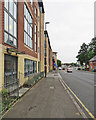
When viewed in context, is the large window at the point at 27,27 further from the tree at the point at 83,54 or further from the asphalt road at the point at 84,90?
the tree at the point at 83,54

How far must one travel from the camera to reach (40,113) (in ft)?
16.0

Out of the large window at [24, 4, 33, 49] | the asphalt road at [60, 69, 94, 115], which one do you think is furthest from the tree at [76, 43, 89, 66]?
the large window at [24, 4, 33, 49]

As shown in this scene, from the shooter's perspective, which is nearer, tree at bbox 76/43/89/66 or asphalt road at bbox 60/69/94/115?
asphalt road at bbox 60/69/94/115

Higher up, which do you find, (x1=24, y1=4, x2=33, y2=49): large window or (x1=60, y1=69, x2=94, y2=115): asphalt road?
(x1=24, y1=4, x2=33, y2=49): large window

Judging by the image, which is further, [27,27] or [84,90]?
[27,27]

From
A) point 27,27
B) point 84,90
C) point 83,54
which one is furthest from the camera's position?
point 83,54

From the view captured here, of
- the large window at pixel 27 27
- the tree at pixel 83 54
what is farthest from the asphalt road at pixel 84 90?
the tree at pixel 83 54

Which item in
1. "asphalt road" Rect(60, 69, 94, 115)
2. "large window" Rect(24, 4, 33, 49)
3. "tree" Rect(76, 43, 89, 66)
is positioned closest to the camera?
"asphalt road" Rect(60, 69, 94, 115)

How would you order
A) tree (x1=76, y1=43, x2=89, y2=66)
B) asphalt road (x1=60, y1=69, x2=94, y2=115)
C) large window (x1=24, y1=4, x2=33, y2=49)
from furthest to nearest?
tree (x1=76, y1=43, x2=89, y2=66)
large window (x1=24, y1=4, x2=33, y2=49)
asphalt road (x1=60, y1=69, x2=94, y2=115)

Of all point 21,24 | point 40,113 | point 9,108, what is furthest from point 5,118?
point 21,24

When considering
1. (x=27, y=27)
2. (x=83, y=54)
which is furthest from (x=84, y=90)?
(x=83, y=54)

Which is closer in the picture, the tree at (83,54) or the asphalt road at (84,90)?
the asphalt road at (84,90)

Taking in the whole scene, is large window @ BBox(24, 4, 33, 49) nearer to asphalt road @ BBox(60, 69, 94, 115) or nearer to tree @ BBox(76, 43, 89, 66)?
asphalt road @ BBox(60, 69, 94, 115)

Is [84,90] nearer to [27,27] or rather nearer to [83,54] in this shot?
[27,27]
